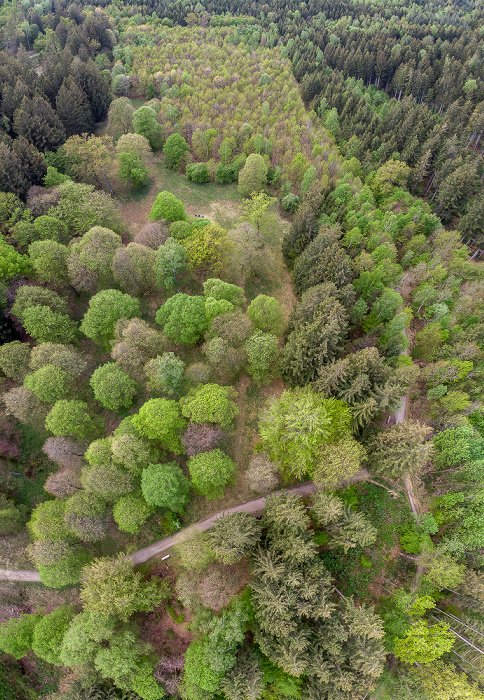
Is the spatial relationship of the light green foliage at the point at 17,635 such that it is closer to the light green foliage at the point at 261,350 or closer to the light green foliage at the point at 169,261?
the light green foliage at the point at 261,350

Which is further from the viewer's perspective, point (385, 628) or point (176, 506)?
point (176, 506)

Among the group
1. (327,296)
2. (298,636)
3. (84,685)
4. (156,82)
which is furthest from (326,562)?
(156,82)

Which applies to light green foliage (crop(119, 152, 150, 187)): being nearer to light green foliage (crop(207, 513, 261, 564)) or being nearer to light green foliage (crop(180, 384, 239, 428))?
light green foliage (crop(180, 384, 239, 428))

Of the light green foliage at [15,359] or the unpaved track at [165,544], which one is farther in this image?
the light green foliage at [15,359]

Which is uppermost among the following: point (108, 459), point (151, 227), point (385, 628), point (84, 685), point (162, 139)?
point (162, 139)

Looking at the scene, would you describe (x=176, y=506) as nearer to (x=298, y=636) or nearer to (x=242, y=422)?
(x=242, y=422)

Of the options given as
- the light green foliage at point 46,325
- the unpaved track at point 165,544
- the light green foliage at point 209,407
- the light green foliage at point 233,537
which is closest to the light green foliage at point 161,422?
the light green foliage at point 209,407

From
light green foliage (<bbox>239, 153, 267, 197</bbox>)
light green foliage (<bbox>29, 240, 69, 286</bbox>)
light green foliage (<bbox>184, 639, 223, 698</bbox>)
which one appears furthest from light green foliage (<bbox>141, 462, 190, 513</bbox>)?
light green foliage (<bbox>239, 153, 267, 197</bbox>)
